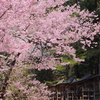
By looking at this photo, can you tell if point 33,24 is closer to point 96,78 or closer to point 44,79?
point 96,78

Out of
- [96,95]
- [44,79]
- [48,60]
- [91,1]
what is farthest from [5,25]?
[44,79]

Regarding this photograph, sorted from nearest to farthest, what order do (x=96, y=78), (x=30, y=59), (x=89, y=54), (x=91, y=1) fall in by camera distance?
(x=30, y=59) < (x=96, y=78) < (x=89, y=54) < (x=91, y=1)

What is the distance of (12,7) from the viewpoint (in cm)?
563

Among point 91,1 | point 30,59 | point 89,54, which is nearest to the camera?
point 30,59

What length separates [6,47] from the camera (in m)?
6.02

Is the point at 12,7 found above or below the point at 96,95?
above

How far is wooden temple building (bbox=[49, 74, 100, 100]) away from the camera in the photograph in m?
17.3

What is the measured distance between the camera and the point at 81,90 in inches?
757

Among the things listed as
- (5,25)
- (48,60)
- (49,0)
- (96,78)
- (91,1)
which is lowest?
(96,78)

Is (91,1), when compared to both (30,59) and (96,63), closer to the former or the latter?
(96,63)

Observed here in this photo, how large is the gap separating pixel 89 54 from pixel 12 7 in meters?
16.5

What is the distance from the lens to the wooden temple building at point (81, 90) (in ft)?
56.7

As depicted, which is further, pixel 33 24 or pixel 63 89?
pixel 63 89

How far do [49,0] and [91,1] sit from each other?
16213 mm
